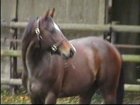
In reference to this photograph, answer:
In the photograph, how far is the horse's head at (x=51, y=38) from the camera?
579cm

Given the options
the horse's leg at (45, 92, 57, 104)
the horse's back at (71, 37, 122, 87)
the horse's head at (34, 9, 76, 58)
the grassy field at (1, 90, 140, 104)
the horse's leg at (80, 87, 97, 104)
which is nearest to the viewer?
the horse's head at (34, 9, 76, 58)

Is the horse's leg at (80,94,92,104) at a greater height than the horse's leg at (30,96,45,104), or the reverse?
the horse's leg at (30,96,45,104)

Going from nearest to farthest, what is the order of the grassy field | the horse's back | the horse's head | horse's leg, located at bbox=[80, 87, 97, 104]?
1. the horse's head
2. the horse's back
3. horse's leg, located at bbox=[80, 87, 97, 104]
4. the grassy field

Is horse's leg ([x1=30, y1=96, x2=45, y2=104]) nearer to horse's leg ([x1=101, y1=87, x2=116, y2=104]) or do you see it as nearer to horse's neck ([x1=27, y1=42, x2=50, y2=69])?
horse's neck ([x1=27, y1=42, x2=50, y2=69])

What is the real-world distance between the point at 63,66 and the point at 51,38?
492 mm

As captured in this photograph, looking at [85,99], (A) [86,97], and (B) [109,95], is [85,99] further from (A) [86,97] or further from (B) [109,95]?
(B) [109,95]

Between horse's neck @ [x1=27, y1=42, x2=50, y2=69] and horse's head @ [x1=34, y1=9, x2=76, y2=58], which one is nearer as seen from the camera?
horse's head @ [x1=34, y1=9, x2=76, y2=58]

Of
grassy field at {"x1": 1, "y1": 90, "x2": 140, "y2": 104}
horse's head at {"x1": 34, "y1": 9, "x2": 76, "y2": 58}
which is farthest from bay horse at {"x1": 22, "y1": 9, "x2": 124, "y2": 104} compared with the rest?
grassy field at {"x1": 1, "y1": 90, "x2": 140, "y2": 104}

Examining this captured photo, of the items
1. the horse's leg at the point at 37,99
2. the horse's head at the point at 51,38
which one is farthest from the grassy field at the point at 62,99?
the horse's head at the point at 51,38

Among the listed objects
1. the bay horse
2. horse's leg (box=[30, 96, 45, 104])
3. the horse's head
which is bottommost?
horse's leg (box=[30, 96, 45, 104])

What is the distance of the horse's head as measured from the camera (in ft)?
19.0

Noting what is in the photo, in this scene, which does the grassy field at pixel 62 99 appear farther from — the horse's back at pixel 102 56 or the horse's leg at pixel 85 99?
the horse's back at pixel 102 56

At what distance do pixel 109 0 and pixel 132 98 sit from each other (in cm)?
186

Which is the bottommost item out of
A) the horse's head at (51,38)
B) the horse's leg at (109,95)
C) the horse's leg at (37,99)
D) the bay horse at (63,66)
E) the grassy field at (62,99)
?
the grassy field at (62,99)
